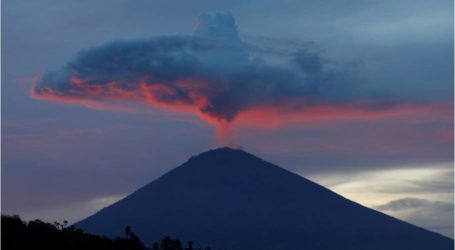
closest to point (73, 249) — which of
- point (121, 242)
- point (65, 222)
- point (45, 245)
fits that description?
point (45, 245)

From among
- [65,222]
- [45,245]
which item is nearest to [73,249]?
[45,245]

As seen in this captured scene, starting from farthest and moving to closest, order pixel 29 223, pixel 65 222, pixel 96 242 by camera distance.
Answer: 1. pixel 65 222
2. pixel 29 223
3. pixel 96 242

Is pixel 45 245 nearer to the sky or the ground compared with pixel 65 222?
nearer to the ground

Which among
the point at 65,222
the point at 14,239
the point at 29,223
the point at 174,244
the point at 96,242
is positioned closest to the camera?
the point at 14,239

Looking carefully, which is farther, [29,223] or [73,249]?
[29,223]

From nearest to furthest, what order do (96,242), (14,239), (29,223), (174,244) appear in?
(14,239)
(96,242)
(29,223)
(174,244)

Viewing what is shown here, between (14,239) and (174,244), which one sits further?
(174,244)

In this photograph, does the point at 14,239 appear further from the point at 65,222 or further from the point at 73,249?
the point at 65,222

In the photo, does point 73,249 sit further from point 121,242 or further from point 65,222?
point 65,222

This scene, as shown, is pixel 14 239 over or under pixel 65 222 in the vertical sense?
under
